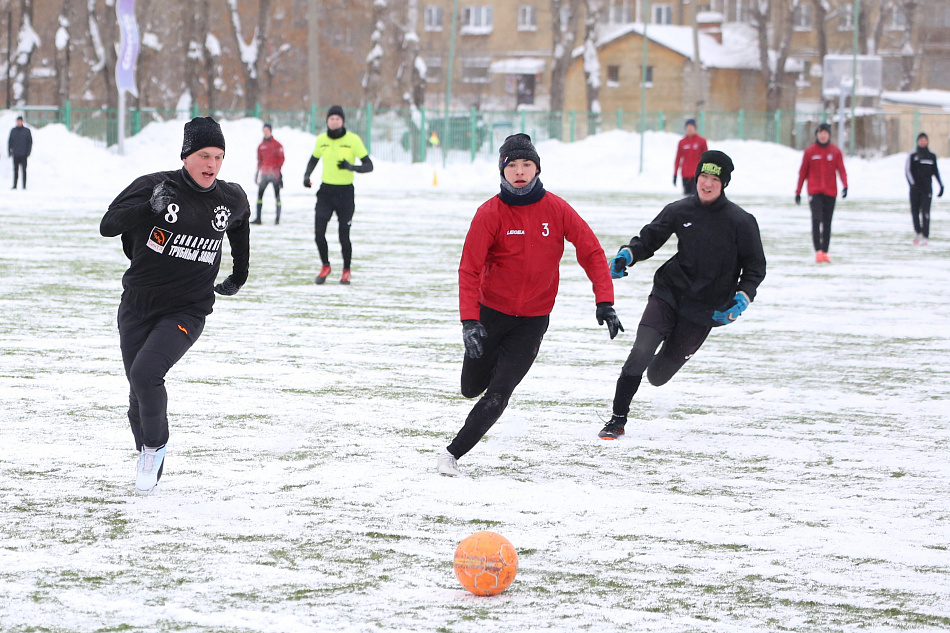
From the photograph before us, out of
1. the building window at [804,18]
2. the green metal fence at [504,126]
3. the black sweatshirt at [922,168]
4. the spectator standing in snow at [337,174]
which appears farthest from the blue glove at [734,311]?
the building window at [804,18]

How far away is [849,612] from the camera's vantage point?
14.5 feet

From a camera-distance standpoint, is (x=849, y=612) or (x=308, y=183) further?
(x=308, y=183)

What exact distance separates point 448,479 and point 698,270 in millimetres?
2198

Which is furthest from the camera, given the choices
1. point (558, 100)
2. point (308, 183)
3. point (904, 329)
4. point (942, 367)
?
point (558, 100)

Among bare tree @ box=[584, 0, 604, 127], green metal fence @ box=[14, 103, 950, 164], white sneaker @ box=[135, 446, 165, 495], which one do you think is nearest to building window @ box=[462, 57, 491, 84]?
bare tree @ box=[584, 0, 604, 127]

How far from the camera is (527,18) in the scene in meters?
86.1

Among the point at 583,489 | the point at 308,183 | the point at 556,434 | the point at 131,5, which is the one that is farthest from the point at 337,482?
the point at 131,5

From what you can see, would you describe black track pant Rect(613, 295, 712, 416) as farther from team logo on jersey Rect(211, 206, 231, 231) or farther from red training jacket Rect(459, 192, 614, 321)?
team logo on jersey Rect(211, 206, 231, 231)

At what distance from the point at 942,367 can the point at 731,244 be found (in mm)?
3503

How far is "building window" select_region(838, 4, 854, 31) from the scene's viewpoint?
72812 millimetres

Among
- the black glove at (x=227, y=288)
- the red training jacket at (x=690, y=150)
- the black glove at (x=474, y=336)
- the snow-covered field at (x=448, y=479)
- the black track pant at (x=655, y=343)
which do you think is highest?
the red training jacket at (x=690, y=150)

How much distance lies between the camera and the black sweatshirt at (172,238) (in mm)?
5738

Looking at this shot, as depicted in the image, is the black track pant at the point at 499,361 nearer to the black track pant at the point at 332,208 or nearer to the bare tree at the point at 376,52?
the black track pant at the point at 332,208

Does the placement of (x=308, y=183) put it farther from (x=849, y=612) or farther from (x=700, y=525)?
(x=849, y=612)
